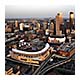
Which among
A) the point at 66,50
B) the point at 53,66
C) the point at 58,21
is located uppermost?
the point at 58,21

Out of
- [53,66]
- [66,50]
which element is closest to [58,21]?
[66,50]

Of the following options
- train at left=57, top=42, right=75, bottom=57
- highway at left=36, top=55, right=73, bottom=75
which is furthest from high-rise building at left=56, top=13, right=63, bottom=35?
highway at left=36, top=55, right=73, bottom=75

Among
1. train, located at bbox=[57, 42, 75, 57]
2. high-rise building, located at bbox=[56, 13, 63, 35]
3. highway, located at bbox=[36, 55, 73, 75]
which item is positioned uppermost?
high-rise building, located at bbox=[56, 13, 63, 35]

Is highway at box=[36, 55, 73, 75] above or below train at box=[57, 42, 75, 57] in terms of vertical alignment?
below

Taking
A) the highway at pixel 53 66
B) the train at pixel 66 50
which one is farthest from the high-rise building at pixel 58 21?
the highway at pixel 53 66

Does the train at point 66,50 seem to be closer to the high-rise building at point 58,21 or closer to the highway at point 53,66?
the highway at point 53,66

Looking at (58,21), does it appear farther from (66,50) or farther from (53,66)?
(53,66)

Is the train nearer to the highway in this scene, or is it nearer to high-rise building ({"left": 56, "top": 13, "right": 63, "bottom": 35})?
the highway

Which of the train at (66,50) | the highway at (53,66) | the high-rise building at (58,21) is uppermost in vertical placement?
the high-rise building at (58,21)
